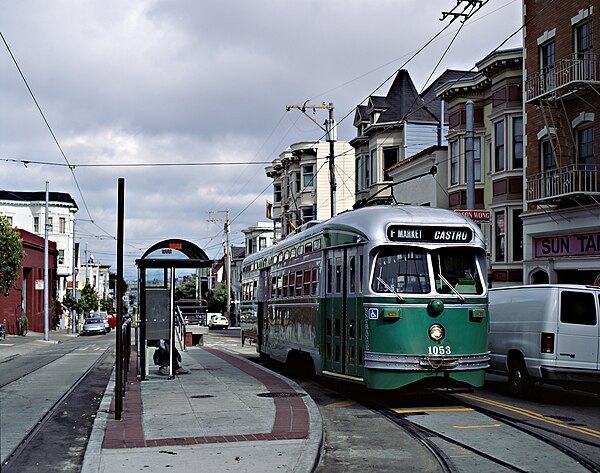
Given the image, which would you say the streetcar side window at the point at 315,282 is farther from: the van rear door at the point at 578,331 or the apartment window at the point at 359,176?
the apartment window at the point at 359,176

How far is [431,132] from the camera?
1715 inches

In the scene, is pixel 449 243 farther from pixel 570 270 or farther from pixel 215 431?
pixel 570 270

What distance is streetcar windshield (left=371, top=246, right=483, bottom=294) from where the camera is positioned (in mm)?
13531

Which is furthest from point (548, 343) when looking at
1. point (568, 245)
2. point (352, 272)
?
point (568, 245)

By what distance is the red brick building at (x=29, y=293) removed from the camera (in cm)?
5209

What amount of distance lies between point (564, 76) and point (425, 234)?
47.3 feet

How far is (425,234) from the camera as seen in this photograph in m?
13.7

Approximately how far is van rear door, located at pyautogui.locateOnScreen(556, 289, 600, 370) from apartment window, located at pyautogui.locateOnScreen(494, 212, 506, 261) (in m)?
16.1

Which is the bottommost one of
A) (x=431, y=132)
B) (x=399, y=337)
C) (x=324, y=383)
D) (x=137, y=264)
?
(x=324, y=383)

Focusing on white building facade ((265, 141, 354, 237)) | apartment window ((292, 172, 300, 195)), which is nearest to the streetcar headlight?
white building facade ((265, 141, 354, 237))

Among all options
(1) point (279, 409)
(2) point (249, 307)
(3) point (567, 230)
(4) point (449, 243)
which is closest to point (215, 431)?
(1) point (279, 409)

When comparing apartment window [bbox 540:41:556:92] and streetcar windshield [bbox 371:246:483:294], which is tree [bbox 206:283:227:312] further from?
streetcar windshield [bbox 371:246:483:294]

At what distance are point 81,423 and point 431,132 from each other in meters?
33.7

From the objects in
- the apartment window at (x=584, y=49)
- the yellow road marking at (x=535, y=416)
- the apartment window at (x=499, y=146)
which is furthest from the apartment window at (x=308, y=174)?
the yellow road marking at (x=535, y=416)
